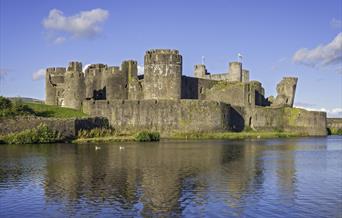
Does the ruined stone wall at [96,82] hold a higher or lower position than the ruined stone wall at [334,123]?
higher

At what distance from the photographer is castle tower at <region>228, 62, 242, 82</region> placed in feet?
216

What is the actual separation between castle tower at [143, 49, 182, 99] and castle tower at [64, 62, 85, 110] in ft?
22.5

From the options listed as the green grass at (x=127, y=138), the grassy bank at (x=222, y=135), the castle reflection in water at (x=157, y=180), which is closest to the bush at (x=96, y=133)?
the green grass at (x=127, y=138)

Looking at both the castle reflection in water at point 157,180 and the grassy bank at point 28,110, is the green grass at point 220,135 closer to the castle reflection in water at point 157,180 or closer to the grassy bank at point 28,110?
the grassy bank at point 28,110

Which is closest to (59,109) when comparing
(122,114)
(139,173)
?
(122,114)

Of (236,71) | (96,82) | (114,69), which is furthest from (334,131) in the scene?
(96,82)

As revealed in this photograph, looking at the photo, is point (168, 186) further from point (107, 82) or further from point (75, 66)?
point (75, 66)

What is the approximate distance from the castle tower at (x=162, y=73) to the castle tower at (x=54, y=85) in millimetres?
10676

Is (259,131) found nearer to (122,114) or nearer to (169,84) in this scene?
(169,84)

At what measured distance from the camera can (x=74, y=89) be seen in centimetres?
5181

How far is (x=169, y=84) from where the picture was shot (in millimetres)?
49000

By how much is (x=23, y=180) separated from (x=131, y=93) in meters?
34.2

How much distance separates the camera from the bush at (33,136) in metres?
36.6

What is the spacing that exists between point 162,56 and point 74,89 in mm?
9476
